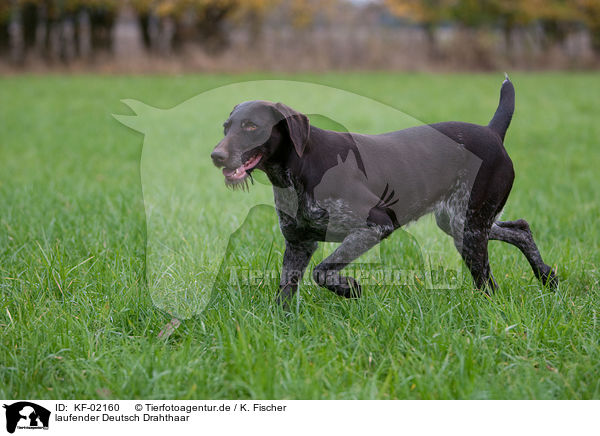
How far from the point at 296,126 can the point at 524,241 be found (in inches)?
76.1

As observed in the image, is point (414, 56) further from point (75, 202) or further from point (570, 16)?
point (75, 202)

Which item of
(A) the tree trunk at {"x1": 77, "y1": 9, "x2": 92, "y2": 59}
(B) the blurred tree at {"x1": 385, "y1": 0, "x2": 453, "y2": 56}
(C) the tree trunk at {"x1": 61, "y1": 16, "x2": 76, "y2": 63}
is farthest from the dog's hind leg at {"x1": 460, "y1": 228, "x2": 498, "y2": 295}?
(B) the blurred tree at {"x1": 385, "y1": 0, "x2": 453, "y2": 56}

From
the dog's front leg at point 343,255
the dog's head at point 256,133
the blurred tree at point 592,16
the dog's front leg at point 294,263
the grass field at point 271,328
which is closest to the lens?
→ the grass field at point 271,328

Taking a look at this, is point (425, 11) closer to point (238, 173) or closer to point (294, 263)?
point (294, 263)

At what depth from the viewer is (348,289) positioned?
362 centimetres

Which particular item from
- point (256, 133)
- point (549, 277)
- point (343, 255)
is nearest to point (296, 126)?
point (256, 133)

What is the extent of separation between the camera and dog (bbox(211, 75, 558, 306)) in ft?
11.0

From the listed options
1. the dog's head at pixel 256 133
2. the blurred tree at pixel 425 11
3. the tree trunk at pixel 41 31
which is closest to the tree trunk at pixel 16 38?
the tree trunk at pixel 41 31

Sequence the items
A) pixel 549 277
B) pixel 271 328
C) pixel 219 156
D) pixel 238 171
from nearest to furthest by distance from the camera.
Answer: pixel 219 156
pixel 238 171
pixel 271 328
pixel 549 277

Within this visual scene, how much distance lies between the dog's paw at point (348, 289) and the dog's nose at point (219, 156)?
1.02 m

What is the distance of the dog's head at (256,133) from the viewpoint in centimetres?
324

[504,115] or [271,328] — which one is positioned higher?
[504,115]
